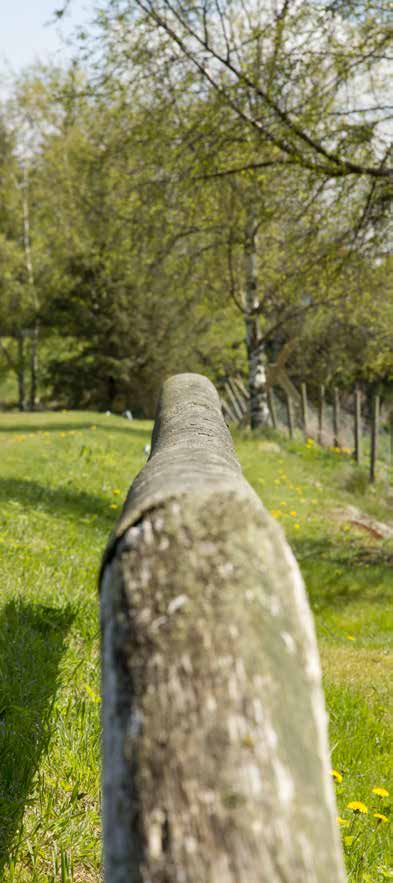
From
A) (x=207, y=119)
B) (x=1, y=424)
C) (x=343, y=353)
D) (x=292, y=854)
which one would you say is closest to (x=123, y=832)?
(x=292, y=854)

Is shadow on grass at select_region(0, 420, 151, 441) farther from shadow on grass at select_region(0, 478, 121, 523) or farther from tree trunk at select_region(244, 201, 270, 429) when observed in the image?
shadow on grass at select_region(0, 478, 121, 523)

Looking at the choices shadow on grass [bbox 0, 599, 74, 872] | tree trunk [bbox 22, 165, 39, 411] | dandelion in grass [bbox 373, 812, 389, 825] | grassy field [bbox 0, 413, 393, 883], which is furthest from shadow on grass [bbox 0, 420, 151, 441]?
dandelion in grass [bbox 373, 812, 389, 825]

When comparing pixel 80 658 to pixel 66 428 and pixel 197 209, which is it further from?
pixel 66 428

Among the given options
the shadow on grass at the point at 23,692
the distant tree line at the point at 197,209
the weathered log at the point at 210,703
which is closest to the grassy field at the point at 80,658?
the shadow on grass at the point at 23,692

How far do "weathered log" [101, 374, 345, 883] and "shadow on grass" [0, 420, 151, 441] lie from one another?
1393cm

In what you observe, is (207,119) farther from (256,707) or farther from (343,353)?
(343,353)

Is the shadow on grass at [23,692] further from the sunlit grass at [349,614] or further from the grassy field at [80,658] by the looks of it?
the sunlit grass at [349,614]

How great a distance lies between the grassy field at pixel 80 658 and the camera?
257 centimetres

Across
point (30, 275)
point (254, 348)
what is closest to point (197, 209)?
point (254, 348)

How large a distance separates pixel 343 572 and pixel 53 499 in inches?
138

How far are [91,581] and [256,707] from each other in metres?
4.07

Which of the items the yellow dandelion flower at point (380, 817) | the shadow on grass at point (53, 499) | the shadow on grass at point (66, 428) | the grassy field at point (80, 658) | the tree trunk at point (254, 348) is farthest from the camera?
the tree trunk at point (254, 348)

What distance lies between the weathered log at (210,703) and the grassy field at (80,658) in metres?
1.53

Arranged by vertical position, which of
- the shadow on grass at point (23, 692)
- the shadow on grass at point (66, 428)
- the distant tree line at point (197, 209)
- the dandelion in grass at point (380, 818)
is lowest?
the dandelion in grass at point (380, 818)
